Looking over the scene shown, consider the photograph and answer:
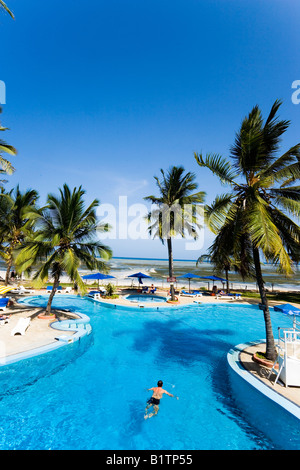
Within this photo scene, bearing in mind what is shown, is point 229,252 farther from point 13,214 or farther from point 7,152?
Answer: point 13,214

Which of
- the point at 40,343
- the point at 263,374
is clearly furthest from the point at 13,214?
the point at 263,374

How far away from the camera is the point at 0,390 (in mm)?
6820

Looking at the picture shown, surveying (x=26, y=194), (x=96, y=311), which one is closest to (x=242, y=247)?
(x=96, y=311)

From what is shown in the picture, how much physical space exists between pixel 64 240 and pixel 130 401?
9330 mm

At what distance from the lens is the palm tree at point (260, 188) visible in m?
7.14

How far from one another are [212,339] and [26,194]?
1915cm

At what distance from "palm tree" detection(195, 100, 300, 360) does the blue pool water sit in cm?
312

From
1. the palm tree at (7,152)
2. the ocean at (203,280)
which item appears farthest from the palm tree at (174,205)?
the palm tree at (7,152)

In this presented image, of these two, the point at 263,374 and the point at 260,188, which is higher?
the point at 260,188

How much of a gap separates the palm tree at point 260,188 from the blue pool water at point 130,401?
3119mm

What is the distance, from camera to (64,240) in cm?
1305

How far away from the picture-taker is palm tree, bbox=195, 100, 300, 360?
7141 mm

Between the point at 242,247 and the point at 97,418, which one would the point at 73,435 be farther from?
the point at 242,247

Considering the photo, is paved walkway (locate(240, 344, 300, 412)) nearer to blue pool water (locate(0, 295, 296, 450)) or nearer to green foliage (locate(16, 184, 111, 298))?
blue pool water (locate(0, 295, 296, 450))
